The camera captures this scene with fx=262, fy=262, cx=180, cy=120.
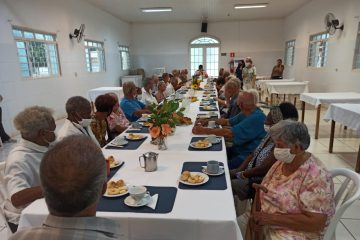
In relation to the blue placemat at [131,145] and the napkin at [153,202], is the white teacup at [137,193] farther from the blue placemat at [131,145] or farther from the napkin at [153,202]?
the blue placemat at [131,145]

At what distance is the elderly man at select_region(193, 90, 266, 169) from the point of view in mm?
2363

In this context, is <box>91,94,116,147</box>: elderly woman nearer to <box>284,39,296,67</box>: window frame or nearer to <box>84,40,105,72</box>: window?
<box>84,40,105,72</box>: window

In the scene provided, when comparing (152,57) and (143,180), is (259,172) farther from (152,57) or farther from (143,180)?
(152,57)

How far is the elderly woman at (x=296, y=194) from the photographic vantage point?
1279 millimetres

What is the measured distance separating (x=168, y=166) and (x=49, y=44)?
6.08 m

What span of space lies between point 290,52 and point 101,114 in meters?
10.9

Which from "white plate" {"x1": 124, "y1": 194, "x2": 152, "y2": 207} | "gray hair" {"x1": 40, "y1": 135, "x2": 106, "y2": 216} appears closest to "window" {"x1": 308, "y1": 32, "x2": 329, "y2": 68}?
"white plate" {"x1": 124, "y1": 194, "x2": 152, "y2": 207}

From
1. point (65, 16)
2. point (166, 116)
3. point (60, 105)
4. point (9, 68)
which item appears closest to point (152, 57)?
point (65, 16)

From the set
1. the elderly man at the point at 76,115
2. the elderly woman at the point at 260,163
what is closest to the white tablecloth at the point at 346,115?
the elderly woman at the point at 260,163

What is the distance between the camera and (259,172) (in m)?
1.92

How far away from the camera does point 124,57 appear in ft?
40.8

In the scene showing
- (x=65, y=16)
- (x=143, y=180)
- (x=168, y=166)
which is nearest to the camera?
(x=143, y=180)

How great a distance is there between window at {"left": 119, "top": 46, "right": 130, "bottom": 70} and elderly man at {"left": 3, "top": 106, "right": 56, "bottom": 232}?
10762mm

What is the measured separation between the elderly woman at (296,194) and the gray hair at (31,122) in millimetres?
1349
